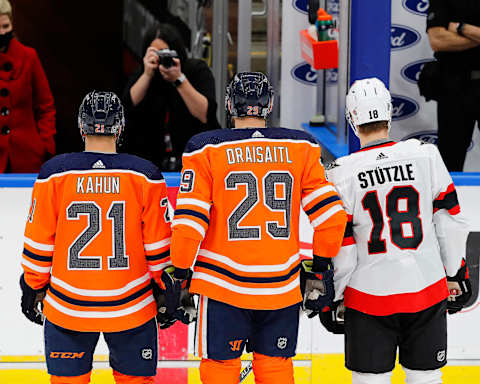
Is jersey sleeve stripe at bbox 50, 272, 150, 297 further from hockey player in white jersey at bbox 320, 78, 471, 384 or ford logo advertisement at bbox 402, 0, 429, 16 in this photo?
ford logo advertisement at bbox 402, 0, 429, 16

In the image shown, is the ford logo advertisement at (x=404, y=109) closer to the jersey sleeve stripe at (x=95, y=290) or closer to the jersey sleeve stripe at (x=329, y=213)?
the jersey sleeve stripe at (x=329, y=213)

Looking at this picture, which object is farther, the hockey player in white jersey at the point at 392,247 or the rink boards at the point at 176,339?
the rink boards at the point at 176,339

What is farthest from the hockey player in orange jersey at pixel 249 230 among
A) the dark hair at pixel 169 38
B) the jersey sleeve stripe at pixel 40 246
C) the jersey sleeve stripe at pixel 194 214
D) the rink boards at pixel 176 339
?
the dark hair at pixel 169 38

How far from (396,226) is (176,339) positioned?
1241 millimetres

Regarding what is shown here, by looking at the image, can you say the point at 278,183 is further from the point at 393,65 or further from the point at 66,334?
the point at 393,65

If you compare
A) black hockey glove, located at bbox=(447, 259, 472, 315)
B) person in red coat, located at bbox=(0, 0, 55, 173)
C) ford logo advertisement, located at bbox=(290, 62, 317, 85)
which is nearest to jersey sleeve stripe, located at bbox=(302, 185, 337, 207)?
black hockey glove, located at bbox=(447, 259, 472, 315)

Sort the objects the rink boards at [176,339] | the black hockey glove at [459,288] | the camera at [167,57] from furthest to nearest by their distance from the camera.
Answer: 1. the camera at [167,57]
2. the rink boards at [176,339]
3. the black hockey glove at [459,288]

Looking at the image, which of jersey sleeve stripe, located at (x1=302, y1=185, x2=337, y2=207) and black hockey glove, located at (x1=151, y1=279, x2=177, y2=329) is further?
black hockey glove, located at (x1=151, y1=279, x2=177, y2=329)

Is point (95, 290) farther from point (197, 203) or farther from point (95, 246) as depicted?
point (197, 203)

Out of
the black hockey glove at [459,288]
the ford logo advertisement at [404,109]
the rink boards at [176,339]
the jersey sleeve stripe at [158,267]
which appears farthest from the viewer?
the ford logo advertisement at [404,109]

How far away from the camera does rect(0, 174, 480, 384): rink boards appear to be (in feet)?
11.0

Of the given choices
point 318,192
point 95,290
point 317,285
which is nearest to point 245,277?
point 317,285

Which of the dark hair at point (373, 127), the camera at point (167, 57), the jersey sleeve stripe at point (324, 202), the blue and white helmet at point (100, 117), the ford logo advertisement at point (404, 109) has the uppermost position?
the camera at point (167, 57)

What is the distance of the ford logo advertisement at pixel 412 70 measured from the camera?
5535 millimetres
